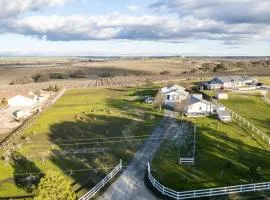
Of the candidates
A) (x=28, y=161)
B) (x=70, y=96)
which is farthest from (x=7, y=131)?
(x=70, y=96)

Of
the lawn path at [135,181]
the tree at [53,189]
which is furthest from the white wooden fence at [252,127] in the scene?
the tree at [53,189]

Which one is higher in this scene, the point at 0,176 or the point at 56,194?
the point at 56,194

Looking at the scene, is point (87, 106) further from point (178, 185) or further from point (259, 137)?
point (178, 185)

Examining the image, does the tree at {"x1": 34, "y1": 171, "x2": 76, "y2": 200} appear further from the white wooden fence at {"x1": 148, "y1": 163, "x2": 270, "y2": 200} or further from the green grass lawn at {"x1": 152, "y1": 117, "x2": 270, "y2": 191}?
the green grass lawn at {"x1": 152, "y1": 117, "x2": 270, "y2": 191}

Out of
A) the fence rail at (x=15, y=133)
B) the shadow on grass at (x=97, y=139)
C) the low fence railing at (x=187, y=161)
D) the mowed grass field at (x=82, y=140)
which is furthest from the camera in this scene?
the fence rail at (x=15, y=133)

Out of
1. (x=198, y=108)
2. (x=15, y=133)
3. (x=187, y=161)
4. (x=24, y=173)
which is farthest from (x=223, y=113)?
(x=24, y=173)

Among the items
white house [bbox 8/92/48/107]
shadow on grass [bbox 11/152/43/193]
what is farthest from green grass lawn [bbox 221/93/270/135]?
white house [bbox 8/92/48/107]

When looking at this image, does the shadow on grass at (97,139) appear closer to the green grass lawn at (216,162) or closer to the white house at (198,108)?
the green grass lawn at (216,162)
